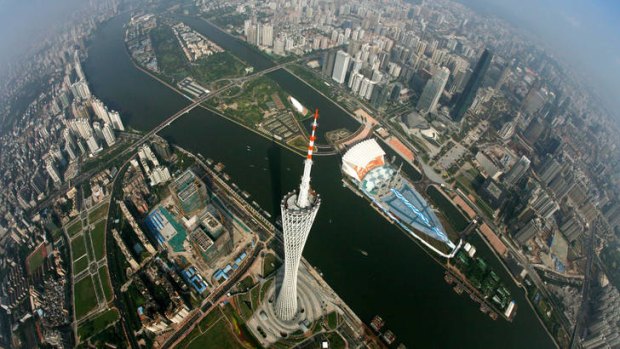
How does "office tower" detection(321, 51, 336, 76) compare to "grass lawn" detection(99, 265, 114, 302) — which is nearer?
"grass lawn" detection(99, 265, 114, 302)

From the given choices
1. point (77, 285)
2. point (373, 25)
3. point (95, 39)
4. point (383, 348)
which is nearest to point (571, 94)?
point (373, 25)

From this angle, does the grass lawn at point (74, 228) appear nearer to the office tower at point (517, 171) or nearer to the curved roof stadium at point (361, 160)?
the curved roof stadium at point (361, 160)

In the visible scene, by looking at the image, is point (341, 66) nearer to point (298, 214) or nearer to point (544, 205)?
point (544, 205)

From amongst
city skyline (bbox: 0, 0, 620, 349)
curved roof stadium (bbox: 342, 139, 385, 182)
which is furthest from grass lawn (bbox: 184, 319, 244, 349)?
curved roof stadium (bbox: 342, 139, 385, 182)

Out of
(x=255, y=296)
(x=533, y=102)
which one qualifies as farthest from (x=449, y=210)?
(x=533, y=102)

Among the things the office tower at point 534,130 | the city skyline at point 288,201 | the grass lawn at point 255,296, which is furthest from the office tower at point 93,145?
the office tower at point 534,130

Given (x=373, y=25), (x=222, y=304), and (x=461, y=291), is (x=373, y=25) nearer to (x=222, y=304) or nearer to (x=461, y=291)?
(x=461, y=291)

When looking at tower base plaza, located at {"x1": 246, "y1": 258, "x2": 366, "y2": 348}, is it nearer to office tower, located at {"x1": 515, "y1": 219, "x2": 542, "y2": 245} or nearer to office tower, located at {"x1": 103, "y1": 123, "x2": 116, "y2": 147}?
office tower, located at {"x1": 515, "y1": 219, "x2": 542, "y2": 245}
